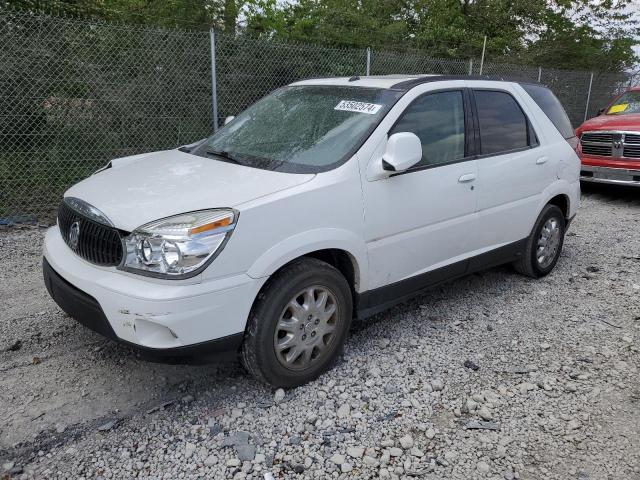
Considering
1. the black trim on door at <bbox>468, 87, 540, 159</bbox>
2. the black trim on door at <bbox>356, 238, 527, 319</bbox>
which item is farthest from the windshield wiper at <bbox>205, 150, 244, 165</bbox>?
the black trim on door at <bbox>468, 87, 540, 159</bbox>

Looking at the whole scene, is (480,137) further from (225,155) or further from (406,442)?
(406,442)

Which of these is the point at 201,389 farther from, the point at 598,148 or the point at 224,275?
the point at 598,148

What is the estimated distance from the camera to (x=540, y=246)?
5.11 m

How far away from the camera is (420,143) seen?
Answer: 3.56 metres

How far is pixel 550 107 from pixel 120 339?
438cm

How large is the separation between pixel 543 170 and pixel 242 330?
327cm

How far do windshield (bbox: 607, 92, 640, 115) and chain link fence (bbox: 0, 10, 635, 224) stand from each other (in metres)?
5.22

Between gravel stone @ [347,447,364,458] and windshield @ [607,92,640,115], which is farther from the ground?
windshield @ [607,92,640,115]

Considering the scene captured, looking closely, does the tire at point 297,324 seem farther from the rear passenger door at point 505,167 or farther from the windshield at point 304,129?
the rear passenger door at point 505,167

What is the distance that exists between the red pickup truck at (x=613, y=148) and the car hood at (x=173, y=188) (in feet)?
23.6

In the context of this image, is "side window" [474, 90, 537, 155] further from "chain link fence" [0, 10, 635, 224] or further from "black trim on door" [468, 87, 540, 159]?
"chain link fence" [0, 10, 635, 224]

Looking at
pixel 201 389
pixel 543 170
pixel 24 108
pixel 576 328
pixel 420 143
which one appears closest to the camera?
pixel 201 389

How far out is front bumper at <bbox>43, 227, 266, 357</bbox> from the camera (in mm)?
2664

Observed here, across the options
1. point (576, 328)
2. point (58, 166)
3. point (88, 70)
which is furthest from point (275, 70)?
point (576, 328)
